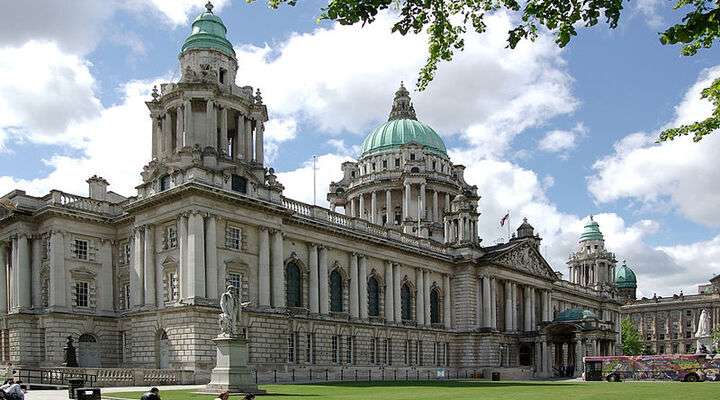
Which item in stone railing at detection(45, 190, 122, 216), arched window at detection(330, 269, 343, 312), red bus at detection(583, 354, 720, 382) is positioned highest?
stone railing at detection(45, 190, 122, 216)

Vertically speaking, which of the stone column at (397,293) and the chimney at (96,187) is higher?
the chimney at (96,187)

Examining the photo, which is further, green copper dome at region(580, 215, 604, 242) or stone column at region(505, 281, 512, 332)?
green copper dome at region(580, 215, 604, 242)

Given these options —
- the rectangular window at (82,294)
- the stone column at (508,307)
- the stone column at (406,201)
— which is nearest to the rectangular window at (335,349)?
the rectangular window at (82,294)

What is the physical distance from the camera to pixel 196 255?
5106cm

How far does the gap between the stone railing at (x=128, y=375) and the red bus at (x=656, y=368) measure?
4202 cm

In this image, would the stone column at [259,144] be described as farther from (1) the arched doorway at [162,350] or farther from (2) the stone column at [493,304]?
(2) the stone column at [493,304]

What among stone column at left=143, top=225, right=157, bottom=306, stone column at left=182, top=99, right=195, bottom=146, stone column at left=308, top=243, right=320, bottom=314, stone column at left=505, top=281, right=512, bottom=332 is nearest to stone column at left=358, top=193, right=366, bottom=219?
stone column at left=505, top=281, right=512, bottom=332

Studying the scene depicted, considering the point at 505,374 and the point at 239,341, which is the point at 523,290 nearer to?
the point at 505,374

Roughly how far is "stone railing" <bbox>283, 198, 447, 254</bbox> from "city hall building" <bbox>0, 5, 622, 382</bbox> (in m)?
0.19

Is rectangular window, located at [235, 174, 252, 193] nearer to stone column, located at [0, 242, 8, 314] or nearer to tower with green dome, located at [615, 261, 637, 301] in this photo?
stone column, located at [0, 242, 8, 314]

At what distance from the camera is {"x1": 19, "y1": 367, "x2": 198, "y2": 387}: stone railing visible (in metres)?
42.5

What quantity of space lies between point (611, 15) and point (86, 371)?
39034 millimetres

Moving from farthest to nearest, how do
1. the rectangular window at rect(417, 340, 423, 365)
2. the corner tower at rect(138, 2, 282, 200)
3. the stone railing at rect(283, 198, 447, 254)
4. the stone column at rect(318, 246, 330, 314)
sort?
1. the rectangular window at rect(417, 340, 423, 365)
2. the stone column at rect(318, 246, 330, 314)
3. the stone railing at rect(283, 198, 447, 254)
4. the corner tower at rect(138, 2, 282, 200)

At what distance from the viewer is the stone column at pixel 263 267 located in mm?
56281
